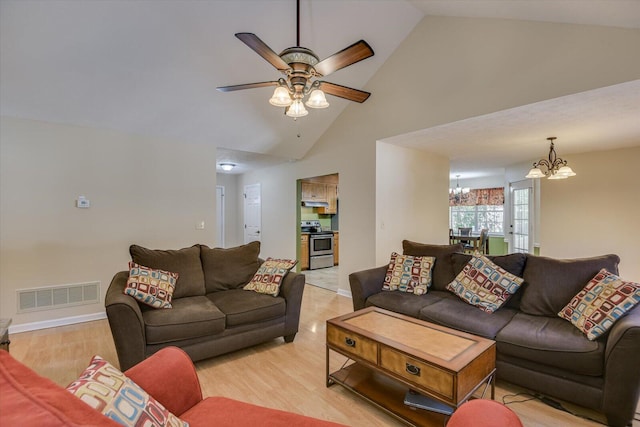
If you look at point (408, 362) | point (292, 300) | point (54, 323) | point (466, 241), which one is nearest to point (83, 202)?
point (54, 323)

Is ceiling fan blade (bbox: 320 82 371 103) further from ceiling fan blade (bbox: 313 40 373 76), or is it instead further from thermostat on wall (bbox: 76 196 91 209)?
thermostat on wall (bbox: 76 196 91 209)

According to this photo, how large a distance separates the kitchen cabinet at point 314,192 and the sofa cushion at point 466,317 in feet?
15.3

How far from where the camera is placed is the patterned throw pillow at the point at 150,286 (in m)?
2.59

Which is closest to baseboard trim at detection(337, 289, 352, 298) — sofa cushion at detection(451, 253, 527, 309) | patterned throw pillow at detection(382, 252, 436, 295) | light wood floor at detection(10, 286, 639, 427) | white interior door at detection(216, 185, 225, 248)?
light wood floor at detection(10, 286, 639, 427)

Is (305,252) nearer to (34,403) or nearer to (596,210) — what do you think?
(596,210)

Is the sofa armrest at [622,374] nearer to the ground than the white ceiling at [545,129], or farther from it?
nearer to the ground

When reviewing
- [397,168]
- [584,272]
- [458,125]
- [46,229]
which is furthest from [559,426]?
[46,229]

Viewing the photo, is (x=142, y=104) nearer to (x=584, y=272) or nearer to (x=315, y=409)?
(x=315, y=409)

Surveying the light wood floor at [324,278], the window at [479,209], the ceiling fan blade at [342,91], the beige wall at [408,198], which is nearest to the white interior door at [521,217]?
the window at [479,209]

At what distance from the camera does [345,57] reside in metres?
2.27

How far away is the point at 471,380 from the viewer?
176 centimetres

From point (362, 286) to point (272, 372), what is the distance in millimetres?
1229

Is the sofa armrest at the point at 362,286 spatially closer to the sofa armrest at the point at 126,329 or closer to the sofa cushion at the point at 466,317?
the sofa cushion at the point at 466,317

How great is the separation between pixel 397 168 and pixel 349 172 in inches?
29.5
